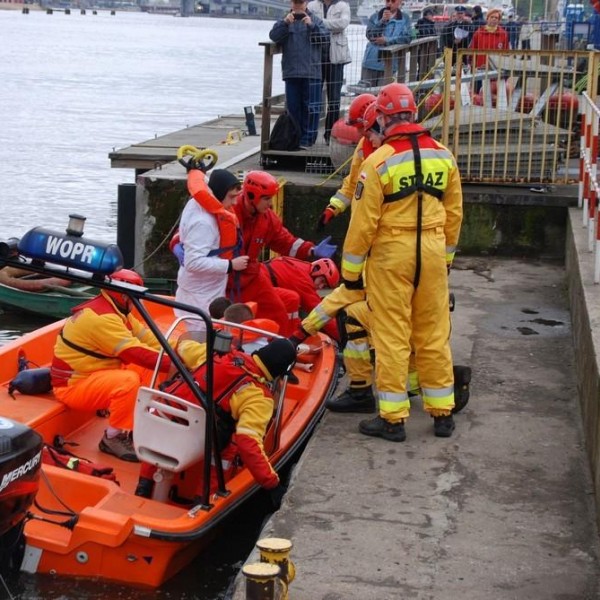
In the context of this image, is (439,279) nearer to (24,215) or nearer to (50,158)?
(24,215)

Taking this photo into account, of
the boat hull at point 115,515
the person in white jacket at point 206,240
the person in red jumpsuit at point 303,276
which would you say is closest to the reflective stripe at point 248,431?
the boat hull at point 115,515

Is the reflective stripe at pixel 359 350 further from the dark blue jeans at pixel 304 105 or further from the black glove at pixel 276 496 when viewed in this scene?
the dark blue jeans at pixel 304 105

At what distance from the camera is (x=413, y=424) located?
23.4 ft

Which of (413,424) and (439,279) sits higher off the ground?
(439,279)

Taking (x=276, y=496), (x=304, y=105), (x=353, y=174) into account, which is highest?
(x=304, y=105)

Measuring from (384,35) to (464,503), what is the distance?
9.95m

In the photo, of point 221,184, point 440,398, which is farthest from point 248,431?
point 221,184

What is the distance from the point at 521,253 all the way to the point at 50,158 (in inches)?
823

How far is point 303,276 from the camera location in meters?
9.47

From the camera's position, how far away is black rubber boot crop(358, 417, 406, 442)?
6.88m

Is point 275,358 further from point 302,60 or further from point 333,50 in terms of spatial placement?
point 333,50

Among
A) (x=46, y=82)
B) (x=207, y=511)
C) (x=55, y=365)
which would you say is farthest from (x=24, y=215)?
(x=46, y=82)

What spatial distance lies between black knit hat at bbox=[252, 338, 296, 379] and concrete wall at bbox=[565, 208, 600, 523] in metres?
1.56

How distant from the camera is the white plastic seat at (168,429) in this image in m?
6.25
